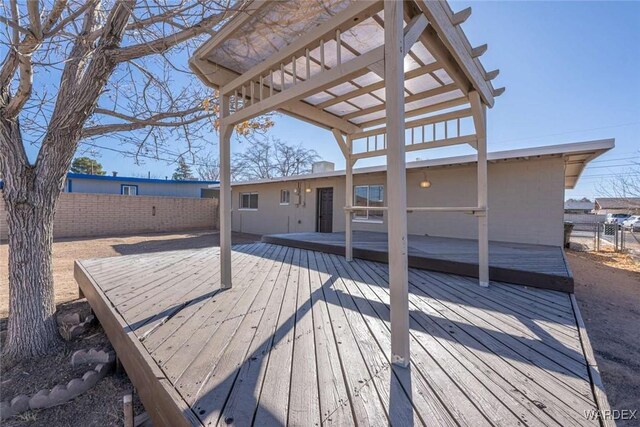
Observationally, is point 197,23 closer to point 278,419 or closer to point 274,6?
point 274,6

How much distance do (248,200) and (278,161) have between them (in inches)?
528

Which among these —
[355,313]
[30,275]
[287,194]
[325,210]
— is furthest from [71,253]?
[355,313]

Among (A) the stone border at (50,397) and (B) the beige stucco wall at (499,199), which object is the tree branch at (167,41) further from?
(B) the beige stucco wall at (499,199)

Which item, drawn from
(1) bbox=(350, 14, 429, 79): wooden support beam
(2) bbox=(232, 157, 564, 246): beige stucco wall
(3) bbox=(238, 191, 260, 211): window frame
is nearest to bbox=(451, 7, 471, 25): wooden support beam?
(1) bbox=(350, 14, 429, 79): wooden support beam

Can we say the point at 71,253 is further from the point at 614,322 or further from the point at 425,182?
the point at 614,322

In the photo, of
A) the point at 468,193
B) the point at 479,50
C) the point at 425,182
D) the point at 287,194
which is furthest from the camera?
the point at 287,194

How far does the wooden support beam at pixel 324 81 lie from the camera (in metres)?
1.70

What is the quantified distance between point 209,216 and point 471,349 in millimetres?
15287

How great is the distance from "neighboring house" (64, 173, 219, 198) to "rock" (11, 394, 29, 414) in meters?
14.7

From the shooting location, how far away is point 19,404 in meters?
2.14

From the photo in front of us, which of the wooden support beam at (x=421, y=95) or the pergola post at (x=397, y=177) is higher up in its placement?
the wooden support beam at (x=421, y=95)

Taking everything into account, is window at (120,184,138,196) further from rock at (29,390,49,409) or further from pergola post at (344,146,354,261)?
rock at (29,390,49,409)

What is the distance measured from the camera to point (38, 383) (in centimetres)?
249

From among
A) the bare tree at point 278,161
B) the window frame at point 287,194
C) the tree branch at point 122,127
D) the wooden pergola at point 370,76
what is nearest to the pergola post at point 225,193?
the wooden pergola at point 370,76
